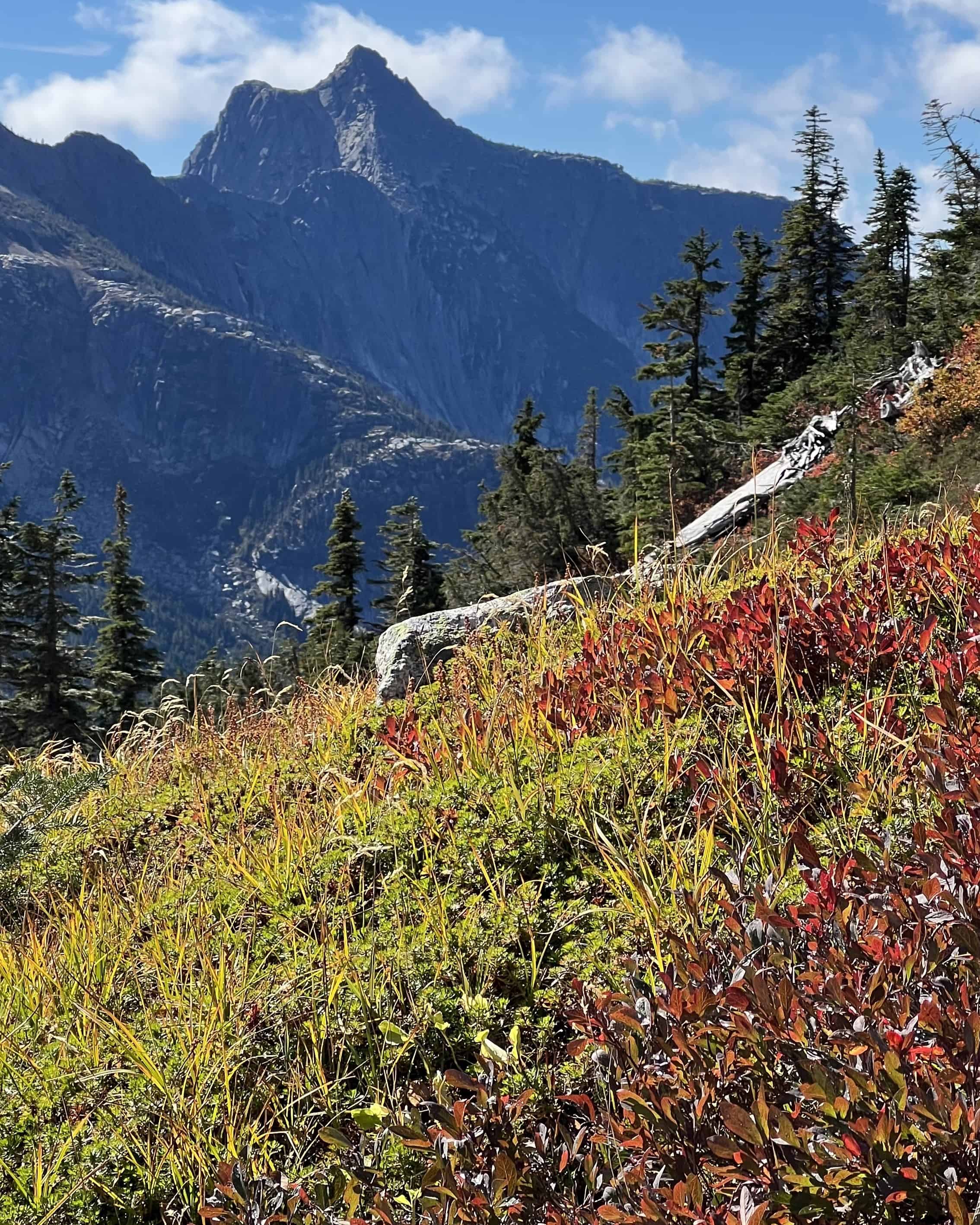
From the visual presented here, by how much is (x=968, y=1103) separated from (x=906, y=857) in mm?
1008

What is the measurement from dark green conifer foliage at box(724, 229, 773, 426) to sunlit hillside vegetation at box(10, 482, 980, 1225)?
47.4 metres

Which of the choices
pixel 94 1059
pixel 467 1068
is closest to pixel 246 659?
pixel 94 1059

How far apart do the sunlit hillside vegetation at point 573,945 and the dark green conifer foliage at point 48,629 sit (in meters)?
35.7

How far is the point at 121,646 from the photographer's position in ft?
139

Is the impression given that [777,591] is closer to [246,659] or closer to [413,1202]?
[413,1202]

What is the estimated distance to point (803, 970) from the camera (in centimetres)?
210

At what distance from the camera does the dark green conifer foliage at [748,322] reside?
49.7m

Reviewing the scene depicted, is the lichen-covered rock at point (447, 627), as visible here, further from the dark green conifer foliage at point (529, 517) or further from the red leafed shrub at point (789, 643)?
the dark green conifer foliage at point (529, 517)

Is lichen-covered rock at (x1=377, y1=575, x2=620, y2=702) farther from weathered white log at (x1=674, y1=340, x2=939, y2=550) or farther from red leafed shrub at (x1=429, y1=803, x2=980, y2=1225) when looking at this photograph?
weathered white log at (x1=674, y1=340, x2=939, y2=550)

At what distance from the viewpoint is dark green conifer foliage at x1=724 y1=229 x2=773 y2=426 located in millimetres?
49656

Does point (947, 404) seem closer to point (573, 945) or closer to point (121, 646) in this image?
point (573, 945)

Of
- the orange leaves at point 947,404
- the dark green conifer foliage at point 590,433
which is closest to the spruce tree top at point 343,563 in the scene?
the dark green conifer foliage at point 590,433

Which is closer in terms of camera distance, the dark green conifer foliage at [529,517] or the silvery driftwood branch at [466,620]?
the silvery driftwood branch at [466,620]

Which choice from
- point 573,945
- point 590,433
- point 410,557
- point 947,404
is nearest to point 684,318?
point 410,557
